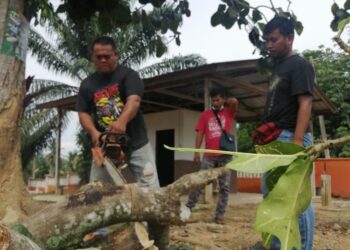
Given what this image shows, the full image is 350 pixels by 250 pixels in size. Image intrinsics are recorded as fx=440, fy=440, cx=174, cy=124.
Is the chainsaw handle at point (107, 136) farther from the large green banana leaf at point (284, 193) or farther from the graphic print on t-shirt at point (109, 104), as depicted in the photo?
the large green banana leaf at point (284, 193)

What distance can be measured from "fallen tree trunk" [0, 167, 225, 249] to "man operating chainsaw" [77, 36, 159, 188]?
0.50 meters

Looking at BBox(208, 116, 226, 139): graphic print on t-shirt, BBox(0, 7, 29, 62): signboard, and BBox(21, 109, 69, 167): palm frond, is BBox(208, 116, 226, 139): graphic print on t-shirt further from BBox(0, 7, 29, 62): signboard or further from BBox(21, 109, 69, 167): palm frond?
BBox(21, 109, 69, 167): palm frond

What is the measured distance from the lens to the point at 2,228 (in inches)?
44.3

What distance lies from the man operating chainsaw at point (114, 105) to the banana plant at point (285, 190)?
2414 mm

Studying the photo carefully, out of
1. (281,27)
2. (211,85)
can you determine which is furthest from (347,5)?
(211,85)

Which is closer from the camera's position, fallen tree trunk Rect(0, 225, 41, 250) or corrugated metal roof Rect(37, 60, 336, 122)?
fallen tree trunk Rect(0, 225, 41, 250)

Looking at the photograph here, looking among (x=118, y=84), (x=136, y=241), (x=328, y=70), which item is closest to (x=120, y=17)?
(x=118, y=84)

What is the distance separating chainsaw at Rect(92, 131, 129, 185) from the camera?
2.77m

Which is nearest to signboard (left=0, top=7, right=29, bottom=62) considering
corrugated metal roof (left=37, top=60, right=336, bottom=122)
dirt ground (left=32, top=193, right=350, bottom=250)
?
dirt ground (left=32, top=193, right=350, bottom=250)

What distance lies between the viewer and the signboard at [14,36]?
3.12 metres

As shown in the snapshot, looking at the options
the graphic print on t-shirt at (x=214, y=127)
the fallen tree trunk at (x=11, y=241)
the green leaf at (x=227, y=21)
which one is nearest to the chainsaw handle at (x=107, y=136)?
the green leaf at (x=227, y=21)

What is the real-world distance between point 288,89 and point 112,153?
1182mm

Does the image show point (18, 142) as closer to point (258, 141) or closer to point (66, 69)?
point (258, 141)

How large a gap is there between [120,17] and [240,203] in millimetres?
6461
